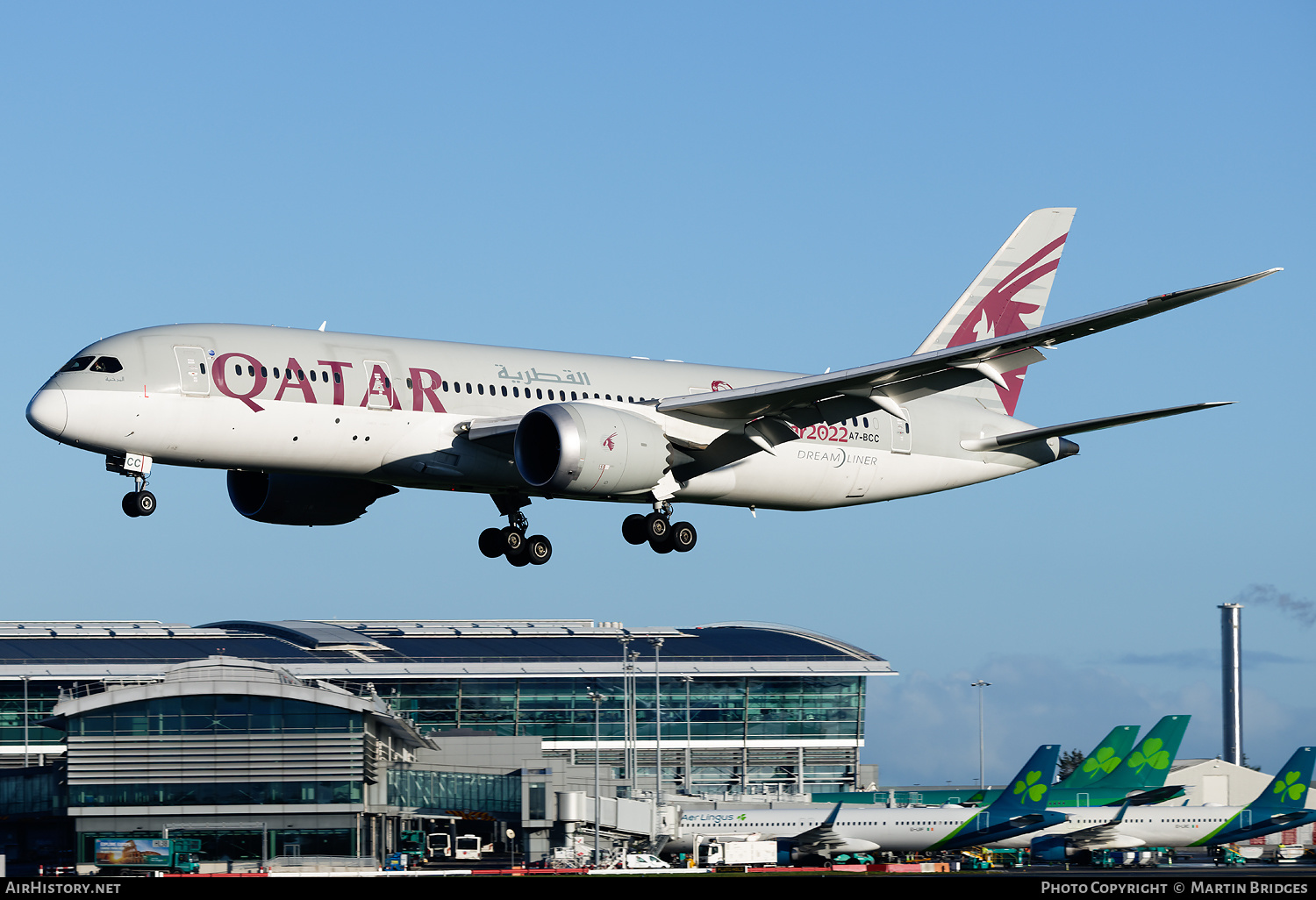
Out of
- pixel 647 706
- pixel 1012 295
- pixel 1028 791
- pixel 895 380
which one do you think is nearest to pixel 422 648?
pixel 647 706

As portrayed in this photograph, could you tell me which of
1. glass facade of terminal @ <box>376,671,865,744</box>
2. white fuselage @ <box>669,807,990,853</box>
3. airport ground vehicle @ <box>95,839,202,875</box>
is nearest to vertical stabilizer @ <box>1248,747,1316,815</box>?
white fuselage @ <box>669,807,990,853</box>

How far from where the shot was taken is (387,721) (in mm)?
67750

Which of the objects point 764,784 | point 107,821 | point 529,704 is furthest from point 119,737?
point 764,784

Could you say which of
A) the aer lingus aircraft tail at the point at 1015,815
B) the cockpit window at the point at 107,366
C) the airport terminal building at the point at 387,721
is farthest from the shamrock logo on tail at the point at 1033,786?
the cockpit window at the point at 107,366

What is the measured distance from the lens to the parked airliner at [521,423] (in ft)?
116

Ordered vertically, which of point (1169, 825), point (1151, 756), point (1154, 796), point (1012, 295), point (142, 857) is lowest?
point (1169, 825)

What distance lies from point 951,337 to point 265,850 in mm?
30719

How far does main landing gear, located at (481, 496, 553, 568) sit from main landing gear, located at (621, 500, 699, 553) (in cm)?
221

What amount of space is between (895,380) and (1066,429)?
6.69m

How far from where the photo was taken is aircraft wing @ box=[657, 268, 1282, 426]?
114 ft

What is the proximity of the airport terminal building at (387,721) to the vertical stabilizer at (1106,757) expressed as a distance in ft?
72.5

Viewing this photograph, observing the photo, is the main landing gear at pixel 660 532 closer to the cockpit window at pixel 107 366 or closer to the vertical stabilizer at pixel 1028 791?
the cockpit window at pixel 107 366

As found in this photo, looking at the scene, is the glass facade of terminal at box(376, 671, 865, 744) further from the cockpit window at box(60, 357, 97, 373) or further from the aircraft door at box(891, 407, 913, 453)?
the cockpit window at box(60, 357, 97, 373)

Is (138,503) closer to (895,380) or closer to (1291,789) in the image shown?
(895,380)
